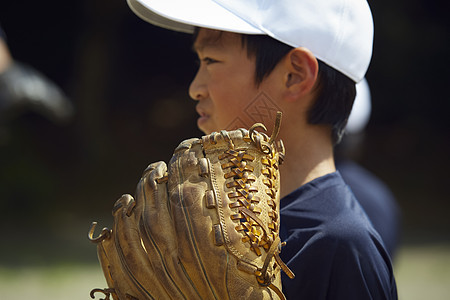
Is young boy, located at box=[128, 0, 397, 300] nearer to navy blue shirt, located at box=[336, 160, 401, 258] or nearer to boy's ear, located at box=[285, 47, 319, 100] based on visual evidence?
boy's ear, located at box=[285, 47, 319, 100]

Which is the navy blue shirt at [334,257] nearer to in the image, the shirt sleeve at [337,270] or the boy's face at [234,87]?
the shirt sleeve at [337,270]

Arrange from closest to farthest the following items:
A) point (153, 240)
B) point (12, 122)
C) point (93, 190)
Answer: point (153, 240)
point (12, 122)
point (93, 190)

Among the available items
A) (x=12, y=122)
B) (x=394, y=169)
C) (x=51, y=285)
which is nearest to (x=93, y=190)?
(x=12, y=122)

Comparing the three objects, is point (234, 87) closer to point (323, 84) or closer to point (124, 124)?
point (323, 84)

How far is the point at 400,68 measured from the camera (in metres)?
7.37

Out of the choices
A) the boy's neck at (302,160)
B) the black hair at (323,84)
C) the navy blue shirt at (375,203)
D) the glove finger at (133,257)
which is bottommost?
the navy blue shirt at (375,203)

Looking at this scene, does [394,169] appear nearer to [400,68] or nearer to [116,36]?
[400,68]

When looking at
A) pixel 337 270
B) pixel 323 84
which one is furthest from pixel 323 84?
pixel 337 270

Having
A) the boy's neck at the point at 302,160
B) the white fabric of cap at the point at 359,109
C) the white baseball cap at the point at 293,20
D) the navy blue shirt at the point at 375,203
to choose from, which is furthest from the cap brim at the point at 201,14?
the white fabric of cap at the point at 359,109

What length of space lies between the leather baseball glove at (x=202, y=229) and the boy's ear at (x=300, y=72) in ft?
0.86

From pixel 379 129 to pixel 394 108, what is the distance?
56 centimetres

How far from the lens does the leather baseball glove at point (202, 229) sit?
98 centimetres

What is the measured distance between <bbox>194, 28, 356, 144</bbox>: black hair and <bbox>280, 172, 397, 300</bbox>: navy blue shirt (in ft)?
0.74

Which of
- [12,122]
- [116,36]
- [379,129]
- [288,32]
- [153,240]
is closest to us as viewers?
[153,240]
